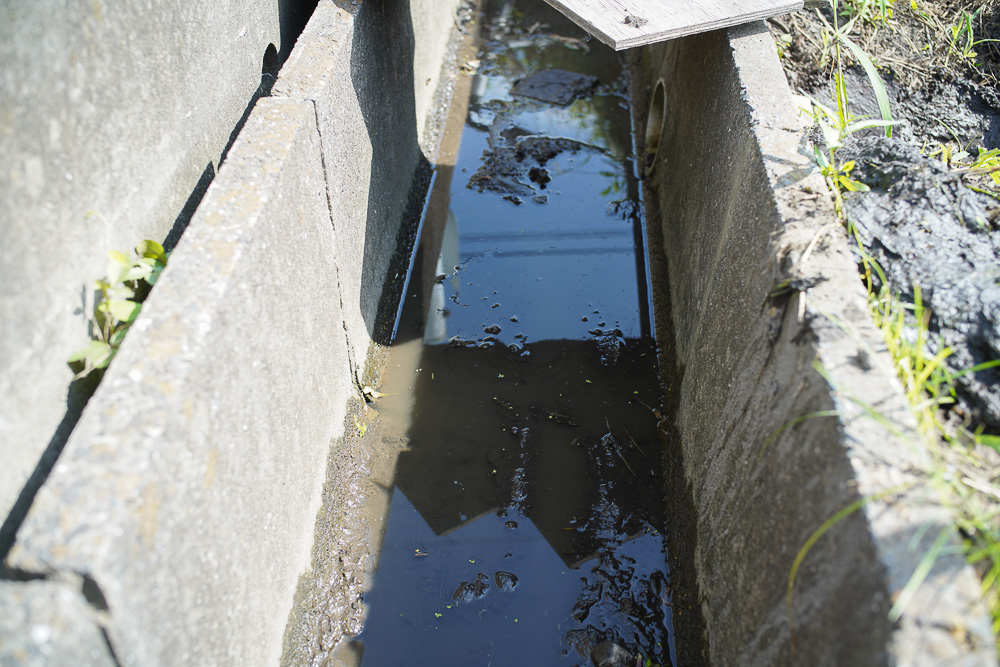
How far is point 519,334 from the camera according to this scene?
352 centimetres

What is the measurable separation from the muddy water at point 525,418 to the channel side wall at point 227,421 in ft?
1.43

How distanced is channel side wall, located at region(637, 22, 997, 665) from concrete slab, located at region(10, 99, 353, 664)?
1.43m

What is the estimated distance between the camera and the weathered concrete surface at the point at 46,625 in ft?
4.01

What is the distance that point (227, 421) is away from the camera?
1.77 m

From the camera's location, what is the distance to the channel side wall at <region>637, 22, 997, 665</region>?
133 cm

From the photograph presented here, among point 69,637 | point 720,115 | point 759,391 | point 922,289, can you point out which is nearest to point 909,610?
point 759,391

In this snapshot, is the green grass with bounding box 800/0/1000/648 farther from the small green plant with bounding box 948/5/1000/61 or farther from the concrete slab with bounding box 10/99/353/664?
the small green plant with bounding box 948/5/1000/61

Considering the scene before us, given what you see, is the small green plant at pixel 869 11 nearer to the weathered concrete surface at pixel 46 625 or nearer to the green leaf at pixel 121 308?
the green leaf at pixel 121 308

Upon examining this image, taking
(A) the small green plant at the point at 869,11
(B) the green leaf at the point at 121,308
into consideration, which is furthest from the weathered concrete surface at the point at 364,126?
Answer: (A) the small green plant at the point at 869,11

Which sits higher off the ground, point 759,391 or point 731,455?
point 759,391

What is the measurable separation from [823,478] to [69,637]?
1.60 m

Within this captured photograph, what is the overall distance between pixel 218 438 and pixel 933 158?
2605mm

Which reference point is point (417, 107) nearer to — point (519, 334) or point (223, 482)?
point (519, 334)

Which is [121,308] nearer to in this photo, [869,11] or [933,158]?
[933,158]
